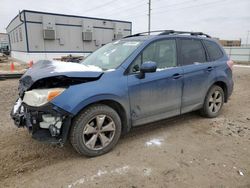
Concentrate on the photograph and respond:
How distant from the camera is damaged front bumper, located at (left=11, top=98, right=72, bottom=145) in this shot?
9.00 ft

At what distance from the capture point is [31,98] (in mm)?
2795

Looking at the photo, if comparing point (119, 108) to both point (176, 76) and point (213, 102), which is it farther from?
point (213, 102)

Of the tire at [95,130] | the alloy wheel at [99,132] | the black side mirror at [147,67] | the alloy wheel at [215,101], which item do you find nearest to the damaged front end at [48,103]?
the tire at [95,130]

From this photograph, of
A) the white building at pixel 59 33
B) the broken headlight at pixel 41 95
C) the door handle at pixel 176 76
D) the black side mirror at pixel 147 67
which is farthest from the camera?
the white building at pixel 59 33

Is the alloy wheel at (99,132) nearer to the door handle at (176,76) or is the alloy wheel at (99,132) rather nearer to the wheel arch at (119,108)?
the wheel arch at (119,108)

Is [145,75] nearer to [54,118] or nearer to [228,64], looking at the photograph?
[54,118]

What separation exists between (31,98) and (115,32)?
25.6m

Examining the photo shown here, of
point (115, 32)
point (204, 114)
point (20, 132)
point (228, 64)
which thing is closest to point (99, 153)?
point (20, 132)

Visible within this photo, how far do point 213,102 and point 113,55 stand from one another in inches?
100.0

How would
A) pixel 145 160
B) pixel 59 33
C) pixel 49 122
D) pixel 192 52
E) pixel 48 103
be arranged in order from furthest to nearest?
pixel 59 33
pixel 192 52
pixel 145 160
pixel 49 122
pixel 48 103

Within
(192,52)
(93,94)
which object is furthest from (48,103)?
(192,52)

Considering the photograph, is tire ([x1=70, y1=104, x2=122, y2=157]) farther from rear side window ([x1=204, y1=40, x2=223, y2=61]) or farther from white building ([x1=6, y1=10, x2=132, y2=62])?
white building ([x1=6, y1=10, x2=132, y2=62])

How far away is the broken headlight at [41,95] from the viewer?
2.71 meters

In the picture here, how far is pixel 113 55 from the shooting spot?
379cm
